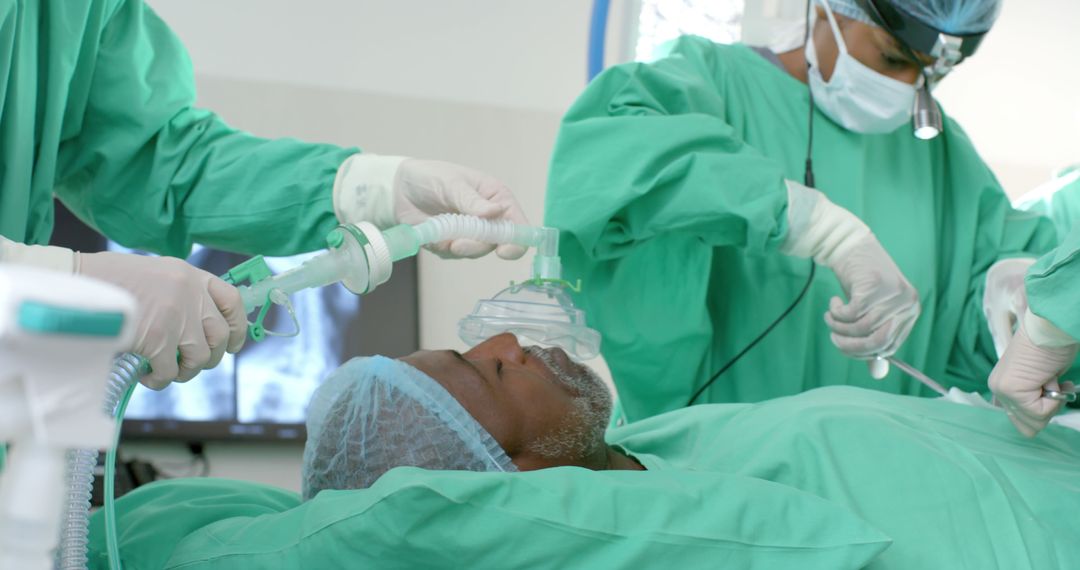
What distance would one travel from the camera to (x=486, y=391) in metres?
1.45

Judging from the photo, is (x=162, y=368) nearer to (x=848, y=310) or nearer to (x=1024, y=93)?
(x=848, y=310)

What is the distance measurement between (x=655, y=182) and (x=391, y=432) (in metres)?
0.64

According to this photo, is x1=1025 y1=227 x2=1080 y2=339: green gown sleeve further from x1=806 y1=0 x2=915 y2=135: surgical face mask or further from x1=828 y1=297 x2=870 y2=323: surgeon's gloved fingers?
x1=806 y1=0 x2=915 y2=135: surgical face mask

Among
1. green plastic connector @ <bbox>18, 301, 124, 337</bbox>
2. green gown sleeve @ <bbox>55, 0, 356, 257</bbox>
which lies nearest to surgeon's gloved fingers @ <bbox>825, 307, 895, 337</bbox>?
green gown sleeve @ <bbox>55, 0, 356, 257</bbox>

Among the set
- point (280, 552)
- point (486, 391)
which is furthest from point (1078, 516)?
point (280, 552)

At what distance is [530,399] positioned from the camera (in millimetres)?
1472

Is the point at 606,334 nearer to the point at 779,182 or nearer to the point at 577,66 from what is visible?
the point at 779,182

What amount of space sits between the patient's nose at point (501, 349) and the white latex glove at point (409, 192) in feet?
0.41

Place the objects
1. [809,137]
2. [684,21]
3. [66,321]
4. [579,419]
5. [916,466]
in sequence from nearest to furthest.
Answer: [66,321] < [916,466] < [579,419] < [809,137] < [684,21]

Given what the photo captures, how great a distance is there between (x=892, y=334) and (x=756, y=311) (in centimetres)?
25

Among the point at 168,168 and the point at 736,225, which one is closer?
the point at 168,168

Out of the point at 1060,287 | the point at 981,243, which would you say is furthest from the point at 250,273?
the point at 981,243

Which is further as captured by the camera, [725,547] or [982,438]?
[982,438]

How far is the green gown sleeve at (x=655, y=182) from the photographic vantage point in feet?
5.75
